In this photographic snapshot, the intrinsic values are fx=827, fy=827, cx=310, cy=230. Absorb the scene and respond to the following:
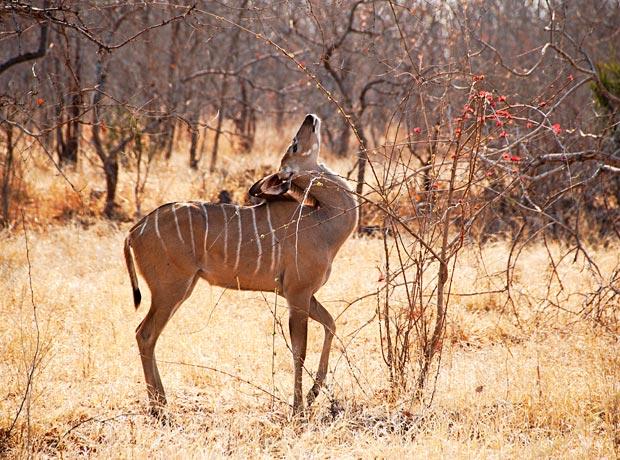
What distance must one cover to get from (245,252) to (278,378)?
788mm

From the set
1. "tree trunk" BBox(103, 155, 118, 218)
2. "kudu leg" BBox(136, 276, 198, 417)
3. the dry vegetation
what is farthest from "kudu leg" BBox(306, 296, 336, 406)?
"tree trunk" BBox(103, 155, 118, 218)

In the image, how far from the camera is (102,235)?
829 cm

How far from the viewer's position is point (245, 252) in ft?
15.2

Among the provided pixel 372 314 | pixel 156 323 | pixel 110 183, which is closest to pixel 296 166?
pixel 156 323

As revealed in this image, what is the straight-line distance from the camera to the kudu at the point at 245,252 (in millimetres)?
4480

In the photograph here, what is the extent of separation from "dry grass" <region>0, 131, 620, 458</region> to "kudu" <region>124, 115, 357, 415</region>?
0.27m

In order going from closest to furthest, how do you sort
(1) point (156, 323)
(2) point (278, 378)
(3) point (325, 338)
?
(1) point (156, 323), (3) point (325, 338), (2) point (278, 378)

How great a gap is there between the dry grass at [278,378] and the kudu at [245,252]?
270mm

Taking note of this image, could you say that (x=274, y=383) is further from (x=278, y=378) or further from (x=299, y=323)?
(x=299, y=323)

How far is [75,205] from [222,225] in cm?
512

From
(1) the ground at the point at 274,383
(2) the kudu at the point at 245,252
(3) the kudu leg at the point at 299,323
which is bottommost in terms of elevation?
(1) the ground at the point at 274,383

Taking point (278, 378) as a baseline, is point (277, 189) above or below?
above

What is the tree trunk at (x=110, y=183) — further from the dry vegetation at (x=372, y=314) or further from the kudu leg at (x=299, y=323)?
the kudu leg at (x=299, y=323)

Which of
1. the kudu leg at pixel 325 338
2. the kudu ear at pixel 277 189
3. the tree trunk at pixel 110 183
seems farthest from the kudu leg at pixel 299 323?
the tree trunk at pixel 110 183
